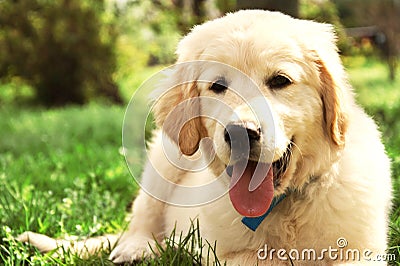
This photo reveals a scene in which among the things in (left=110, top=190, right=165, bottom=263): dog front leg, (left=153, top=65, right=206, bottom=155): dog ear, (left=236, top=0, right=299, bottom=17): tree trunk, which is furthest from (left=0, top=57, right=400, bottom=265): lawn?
(left=236, top=0, right=299, bottom=17): tree trunk

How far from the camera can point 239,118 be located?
2539 mm

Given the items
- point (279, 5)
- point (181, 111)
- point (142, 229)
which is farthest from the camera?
point (279, 5)

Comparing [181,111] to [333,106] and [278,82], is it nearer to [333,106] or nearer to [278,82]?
[278,82]

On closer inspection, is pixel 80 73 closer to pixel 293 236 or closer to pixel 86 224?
pixel 86 224

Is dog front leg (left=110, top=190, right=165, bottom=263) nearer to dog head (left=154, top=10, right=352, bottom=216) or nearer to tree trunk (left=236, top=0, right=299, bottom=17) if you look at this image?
dog head (left=154, top=10, right=352, bottom=216)

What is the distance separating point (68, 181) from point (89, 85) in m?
9.42

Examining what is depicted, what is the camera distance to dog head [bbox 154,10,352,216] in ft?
8.67

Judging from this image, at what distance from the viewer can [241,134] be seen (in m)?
2.54

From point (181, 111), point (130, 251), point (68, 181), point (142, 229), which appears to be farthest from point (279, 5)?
point (130, 251)

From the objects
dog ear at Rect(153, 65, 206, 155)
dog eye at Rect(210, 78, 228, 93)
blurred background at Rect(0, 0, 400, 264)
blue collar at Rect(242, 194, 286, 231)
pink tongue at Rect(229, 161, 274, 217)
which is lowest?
blurred background at Rect(0, 0, 400, 264)

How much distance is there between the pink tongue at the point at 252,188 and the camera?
2.72 meters

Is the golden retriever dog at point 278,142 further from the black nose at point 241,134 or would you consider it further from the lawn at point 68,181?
the lawn at point 68,181

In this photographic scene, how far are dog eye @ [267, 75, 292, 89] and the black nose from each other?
31 cm

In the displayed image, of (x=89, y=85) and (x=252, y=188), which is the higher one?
(x=252, y=188)
